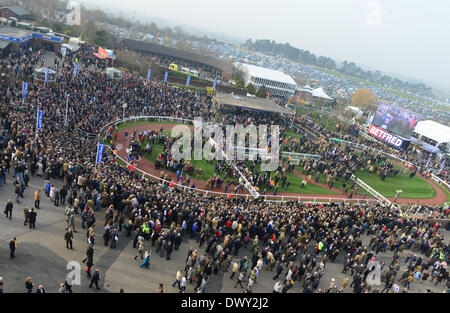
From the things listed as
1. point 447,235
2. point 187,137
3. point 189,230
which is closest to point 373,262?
point 189,230

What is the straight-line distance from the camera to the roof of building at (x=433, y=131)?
48469 mm

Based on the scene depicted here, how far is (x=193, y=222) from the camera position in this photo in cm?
1658

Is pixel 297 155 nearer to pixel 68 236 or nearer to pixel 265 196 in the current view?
pixel 265 196

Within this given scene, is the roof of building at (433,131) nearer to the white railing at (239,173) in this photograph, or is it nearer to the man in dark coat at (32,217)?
the white railing at (239,173)

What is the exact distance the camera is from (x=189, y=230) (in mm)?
16844

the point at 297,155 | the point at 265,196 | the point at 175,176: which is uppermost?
the point at 297,155

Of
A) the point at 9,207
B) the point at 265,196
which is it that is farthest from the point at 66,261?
the point at 265,196

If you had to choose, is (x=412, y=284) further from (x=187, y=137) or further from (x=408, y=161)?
(x=408, y=161)

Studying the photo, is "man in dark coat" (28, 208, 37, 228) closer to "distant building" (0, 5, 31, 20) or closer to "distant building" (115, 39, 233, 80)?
"distant building" (0, 5, 31, 20)

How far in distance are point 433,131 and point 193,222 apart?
47.4 m

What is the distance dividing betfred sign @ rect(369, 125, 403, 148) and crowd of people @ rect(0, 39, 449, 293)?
25594 millimetres

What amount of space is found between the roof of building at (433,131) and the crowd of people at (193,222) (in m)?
30.2

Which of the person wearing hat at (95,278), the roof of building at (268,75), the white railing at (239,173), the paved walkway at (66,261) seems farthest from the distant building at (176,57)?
the person wearing hat at (95,278)

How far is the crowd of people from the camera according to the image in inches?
567
